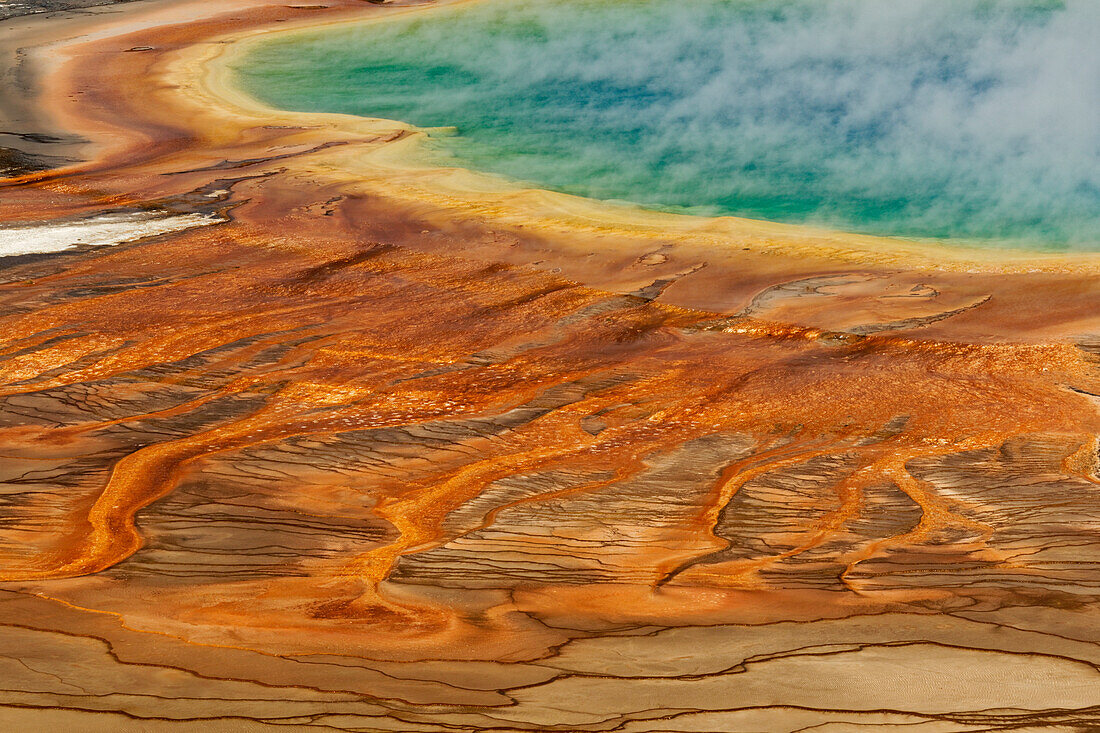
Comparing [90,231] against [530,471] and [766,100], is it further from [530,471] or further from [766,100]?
[766,100]

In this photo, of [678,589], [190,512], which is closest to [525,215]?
[190,512]

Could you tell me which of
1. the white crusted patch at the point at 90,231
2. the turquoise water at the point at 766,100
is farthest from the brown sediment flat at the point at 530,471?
the turquoise water at the point at 766,100

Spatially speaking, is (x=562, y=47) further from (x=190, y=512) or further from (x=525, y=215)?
(x=190, y=512)

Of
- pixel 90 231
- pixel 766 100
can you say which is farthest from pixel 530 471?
pixel 766 100

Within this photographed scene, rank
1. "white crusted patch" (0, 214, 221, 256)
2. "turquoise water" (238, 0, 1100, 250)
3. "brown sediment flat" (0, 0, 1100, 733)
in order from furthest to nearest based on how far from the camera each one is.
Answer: "turquoise water" (238, 0, 1100, 250), "white crusted patch" (0, 214, 221, 256), "brown sediment flat" (0, 0, 1100, 733)

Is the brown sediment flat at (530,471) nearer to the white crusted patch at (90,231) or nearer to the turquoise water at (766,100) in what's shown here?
the white crusted patch at (90,231)

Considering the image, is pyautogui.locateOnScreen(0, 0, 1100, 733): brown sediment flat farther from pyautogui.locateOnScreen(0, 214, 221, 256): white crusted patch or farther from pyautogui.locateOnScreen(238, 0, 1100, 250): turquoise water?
pyautogui.locateOnScreen(238, 0, 1100, 250): turquoise water

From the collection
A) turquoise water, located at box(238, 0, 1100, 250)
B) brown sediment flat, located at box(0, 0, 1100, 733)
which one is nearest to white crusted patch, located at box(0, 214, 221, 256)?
brown sediment flat, located at box(0, 0, 1100, 733)
